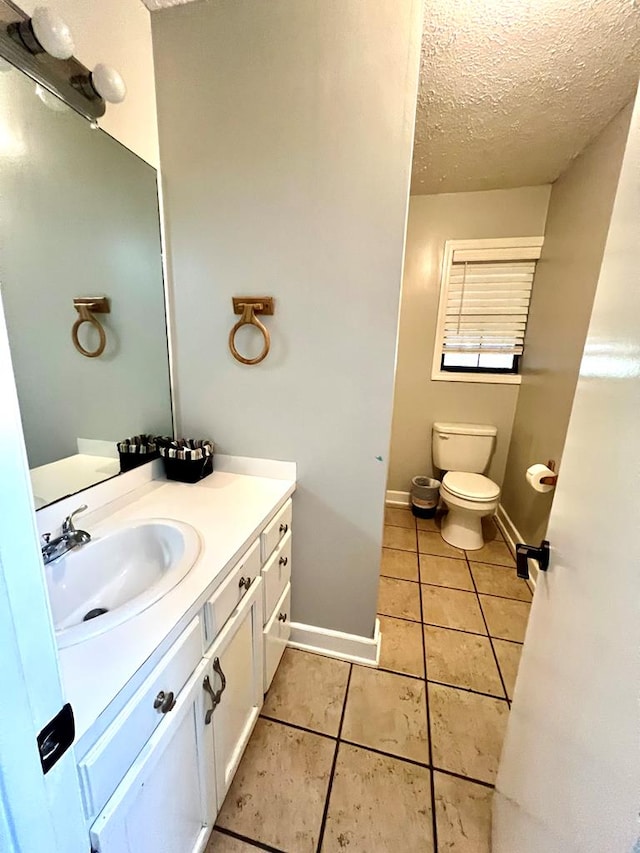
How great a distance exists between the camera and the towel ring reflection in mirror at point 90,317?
1.09m

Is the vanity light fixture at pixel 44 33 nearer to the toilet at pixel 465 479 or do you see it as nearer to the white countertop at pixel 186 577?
the white countertop at pixel 186 577

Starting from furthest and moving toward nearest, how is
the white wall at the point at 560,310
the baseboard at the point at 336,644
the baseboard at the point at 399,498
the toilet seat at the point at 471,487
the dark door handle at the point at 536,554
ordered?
the baseboard at the point at 399,498
the toilet seat at the point at 471,487
the white wall at the point at 560,310
the baseboard at the point at 336,644
the dark door handle at the point at 536,554

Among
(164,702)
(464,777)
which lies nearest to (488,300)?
(464,777)

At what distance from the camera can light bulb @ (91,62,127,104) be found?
102 cm

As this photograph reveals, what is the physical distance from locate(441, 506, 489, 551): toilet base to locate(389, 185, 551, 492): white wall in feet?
1.78

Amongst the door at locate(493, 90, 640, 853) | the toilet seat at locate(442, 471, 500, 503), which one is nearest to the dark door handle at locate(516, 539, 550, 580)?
the door at locate(493, 90, 640, 853)

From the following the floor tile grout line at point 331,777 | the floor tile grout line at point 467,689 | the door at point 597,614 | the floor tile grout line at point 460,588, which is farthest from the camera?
the floor tile grout line at point 460,588

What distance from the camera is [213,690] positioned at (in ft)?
2.96

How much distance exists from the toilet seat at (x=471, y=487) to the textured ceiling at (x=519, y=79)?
2.02 m

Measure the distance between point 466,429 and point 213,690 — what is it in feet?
7.76

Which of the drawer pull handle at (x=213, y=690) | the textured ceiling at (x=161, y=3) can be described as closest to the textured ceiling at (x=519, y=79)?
the textured ceiling at (x=161, y=3)

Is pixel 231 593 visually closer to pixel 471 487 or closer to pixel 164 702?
pixel 164 702

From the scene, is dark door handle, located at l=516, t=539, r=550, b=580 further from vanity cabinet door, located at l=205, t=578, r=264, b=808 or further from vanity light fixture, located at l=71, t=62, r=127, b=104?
vanity light fixture, located at l=71, t=62, r=127, b=104

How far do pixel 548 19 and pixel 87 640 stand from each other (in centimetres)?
233
